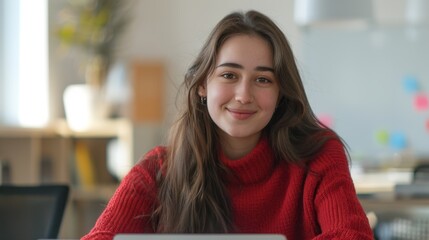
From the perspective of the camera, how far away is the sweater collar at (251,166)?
2393 mm

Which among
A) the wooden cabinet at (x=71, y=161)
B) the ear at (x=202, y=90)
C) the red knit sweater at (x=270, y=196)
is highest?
the ear at (x=202, y=90)

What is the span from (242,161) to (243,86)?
246 millimetres

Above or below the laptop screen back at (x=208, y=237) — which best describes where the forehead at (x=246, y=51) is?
above

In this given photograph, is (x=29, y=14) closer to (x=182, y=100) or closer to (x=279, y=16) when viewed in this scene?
(x=279, y=16)

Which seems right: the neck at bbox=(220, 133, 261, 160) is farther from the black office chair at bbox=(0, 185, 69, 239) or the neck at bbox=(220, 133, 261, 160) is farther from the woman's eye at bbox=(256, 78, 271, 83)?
the black office chair at bbox=(0, 185, 69, 239)

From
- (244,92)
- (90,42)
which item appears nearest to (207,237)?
(244,92)

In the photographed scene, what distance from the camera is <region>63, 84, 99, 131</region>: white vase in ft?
21.3

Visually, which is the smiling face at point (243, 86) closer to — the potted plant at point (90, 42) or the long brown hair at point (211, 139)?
the long brown hair at point (211, 139)

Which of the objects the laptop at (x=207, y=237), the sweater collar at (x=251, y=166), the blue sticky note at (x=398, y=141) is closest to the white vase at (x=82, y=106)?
the blue sticky note at (x=398, y=141)

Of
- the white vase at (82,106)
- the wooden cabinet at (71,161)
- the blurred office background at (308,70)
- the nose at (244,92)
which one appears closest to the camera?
the nose at (244,92)

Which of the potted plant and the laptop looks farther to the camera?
the potted plant

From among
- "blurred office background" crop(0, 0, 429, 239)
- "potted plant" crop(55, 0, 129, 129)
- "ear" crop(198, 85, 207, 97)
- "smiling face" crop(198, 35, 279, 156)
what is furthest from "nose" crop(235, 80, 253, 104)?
"blurred office background" crop(0, 0, 429, 239)

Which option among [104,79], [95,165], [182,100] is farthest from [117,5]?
[182,100]

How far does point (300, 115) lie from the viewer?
2.43m
